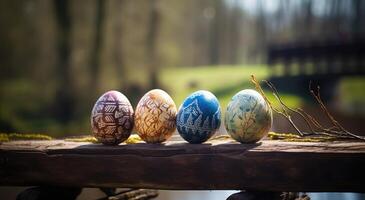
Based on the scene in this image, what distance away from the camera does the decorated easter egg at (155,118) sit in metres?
4.18

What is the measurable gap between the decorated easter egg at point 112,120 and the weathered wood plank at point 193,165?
12 centimetres

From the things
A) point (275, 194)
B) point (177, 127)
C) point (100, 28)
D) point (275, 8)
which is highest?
point (275, 8)

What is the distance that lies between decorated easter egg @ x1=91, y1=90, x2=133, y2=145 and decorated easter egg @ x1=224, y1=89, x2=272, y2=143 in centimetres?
88

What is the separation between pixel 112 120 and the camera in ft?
13.9

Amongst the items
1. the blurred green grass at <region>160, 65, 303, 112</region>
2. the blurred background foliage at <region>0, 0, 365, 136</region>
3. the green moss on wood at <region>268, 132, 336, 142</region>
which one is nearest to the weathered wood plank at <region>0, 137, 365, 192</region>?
the green moss on wood at <region>268, 132, 336, 142</region>

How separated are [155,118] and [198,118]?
0.38m

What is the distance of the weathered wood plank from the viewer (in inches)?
145

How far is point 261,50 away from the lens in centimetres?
3919

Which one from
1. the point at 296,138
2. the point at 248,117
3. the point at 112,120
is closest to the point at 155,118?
the point at 112,120

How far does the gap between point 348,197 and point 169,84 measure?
15.2m

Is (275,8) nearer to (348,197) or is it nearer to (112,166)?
(348,197)

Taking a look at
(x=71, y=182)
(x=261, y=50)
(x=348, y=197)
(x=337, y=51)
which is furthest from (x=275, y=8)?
(x=71, y=182)

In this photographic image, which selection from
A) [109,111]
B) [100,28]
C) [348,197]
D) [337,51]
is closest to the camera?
[109,111]

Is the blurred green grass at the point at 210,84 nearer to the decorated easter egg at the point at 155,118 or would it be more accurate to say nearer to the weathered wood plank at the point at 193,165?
the decorated easter egg at the point at 155,118
